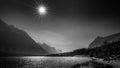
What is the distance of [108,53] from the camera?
135625mm

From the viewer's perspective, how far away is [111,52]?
139375 mm

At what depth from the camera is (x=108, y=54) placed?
442 ft

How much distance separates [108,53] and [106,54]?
3547 millimetres

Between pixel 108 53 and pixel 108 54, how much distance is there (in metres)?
1.52

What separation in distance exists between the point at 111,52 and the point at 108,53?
23.1 feet

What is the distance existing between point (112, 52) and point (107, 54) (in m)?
8.36

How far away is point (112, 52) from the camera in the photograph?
13812 centimetres

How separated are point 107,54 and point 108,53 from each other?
6.19 ft

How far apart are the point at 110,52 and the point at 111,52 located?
4.07ft

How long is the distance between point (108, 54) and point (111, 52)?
8.07 metres

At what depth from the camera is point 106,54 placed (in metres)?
138
